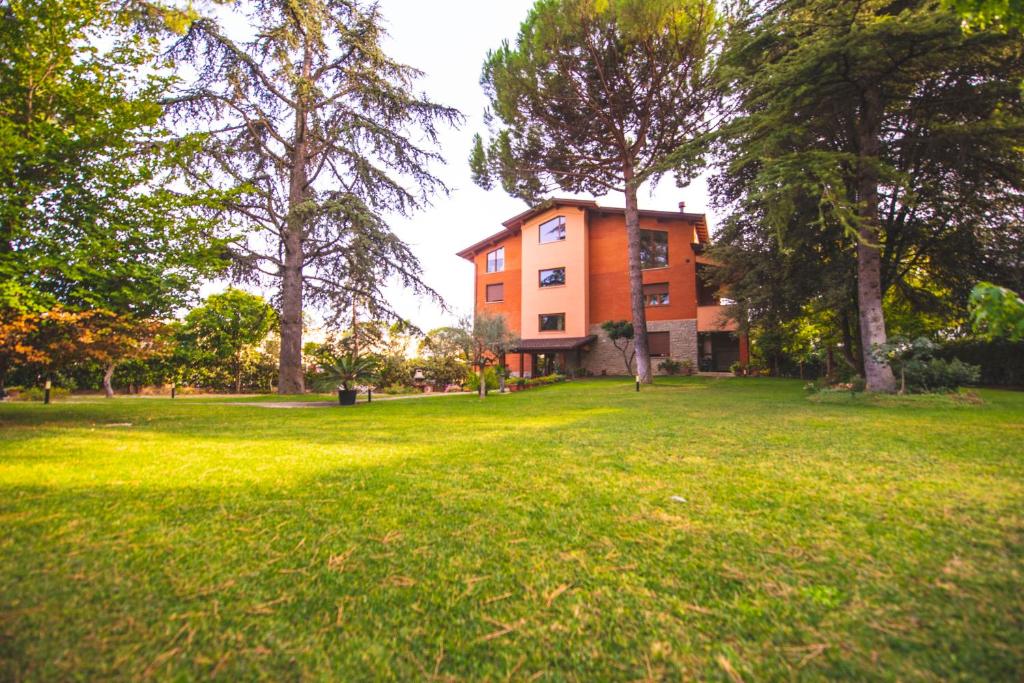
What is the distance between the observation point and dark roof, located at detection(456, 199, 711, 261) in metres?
23.4

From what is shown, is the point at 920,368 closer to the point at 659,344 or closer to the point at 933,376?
the point at 933,376

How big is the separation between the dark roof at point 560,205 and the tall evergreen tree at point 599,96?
2579 millimetres

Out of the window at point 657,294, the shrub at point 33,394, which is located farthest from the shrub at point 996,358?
the shrub at point 33,394

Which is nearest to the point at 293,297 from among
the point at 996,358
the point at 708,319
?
the point at 708,319

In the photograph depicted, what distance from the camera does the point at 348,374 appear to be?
37.6 feet

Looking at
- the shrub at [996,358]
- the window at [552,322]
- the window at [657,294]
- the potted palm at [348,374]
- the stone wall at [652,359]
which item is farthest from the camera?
the window at [552,322]

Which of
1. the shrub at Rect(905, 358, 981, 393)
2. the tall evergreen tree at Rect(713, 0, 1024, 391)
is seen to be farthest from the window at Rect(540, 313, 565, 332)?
the shrub at Rect(905, 358, 981, 393)

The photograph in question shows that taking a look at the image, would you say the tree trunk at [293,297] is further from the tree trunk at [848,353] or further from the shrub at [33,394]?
the tree trunk at [848,353]

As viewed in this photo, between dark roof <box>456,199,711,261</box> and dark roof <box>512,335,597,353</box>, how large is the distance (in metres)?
7.96

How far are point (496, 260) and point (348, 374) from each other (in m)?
20.0

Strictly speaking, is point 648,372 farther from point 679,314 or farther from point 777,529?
point 777,529

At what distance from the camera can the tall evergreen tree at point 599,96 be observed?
1408 centimetres

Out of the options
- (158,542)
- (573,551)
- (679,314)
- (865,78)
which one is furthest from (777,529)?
(679,314)

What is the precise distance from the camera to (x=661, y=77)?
14914 millimetres
